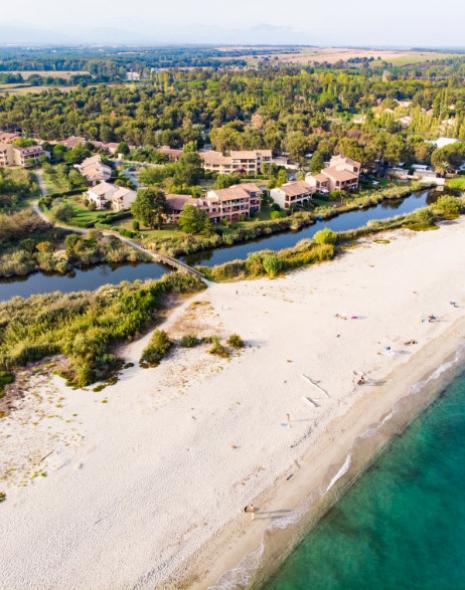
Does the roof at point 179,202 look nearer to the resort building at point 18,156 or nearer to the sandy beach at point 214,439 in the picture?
the sandy beach at point 214,439

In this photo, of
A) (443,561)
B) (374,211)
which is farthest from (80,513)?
(374,211)

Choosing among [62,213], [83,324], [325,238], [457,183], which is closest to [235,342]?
[83,324]

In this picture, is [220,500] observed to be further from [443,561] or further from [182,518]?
[443,561]

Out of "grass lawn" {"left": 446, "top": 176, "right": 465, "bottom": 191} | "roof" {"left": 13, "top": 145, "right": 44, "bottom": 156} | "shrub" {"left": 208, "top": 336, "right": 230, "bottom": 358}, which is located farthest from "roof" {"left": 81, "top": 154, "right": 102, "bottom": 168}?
"grass lawn" {"left": 446, "top": 176, "right": 465, "bottom": 191}

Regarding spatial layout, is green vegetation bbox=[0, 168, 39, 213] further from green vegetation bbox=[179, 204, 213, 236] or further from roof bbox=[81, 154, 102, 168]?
green vegetation bbox=[179, 204, 213, 236]

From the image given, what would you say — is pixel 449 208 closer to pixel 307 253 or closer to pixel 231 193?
pixel 307 253

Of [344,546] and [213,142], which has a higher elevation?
[213,142]
